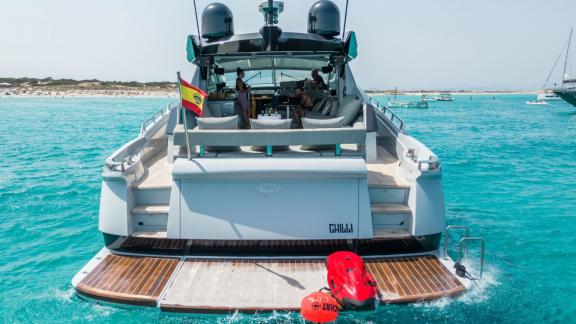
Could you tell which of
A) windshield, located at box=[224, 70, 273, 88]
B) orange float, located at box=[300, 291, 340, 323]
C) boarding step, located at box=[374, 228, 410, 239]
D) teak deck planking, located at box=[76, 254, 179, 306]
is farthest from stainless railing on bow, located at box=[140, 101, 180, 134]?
orange float, located at box=[300, 291, 340, 323]

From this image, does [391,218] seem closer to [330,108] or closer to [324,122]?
[324,122]

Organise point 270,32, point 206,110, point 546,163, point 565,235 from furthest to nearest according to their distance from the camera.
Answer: point 546,163, point 565,235, point 206,110, point 270,32

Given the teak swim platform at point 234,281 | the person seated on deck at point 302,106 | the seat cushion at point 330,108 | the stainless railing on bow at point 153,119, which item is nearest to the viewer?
the teak swim platform at point 234,281

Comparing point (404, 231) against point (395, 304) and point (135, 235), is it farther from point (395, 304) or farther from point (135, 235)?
point (135, 235)

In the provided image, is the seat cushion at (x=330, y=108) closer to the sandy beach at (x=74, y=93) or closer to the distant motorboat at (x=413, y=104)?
the distant motorboat at (x=413, y=104)

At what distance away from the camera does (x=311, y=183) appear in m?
4.93

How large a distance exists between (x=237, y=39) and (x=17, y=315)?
16.2ft

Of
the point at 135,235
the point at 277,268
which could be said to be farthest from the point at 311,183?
the point at 135,235

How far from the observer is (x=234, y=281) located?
4.49 meters

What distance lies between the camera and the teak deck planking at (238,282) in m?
4.11

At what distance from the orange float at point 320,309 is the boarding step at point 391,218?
169 centimetres

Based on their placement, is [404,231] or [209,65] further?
[209,65]

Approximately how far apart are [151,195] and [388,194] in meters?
3.34

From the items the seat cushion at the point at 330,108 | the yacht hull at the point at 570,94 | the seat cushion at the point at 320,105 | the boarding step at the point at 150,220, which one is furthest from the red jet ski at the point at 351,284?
the yacht hull at the point at 570,94
